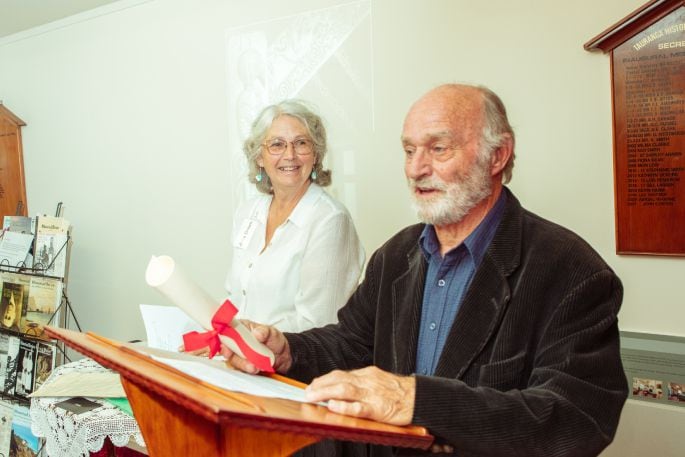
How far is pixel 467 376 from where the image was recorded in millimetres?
1297

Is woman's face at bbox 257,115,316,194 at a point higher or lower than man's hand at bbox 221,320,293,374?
higher

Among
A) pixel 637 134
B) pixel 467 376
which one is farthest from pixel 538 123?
pixel 467 376

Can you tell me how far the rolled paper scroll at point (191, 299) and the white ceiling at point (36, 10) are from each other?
351 cm

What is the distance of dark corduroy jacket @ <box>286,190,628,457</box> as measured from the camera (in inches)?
41.8

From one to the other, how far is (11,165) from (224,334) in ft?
14.8

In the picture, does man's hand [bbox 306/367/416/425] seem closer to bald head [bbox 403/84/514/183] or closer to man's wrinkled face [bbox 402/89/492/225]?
man's wrinkled face [bbox 402/89/492/225]

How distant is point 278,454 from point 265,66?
2653 mm

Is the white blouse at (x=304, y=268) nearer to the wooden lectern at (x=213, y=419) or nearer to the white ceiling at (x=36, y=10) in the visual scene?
the wooden lectern at (x=213, y=419)

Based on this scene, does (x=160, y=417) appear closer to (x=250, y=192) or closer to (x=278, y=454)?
(x=278, y=454)

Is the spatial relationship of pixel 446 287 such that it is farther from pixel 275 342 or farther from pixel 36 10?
pixel 36 10

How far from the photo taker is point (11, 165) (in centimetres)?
493

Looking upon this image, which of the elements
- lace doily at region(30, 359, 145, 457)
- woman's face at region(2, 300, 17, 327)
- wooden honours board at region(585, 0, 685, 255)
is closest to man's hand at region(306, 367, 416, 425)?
lace doily at region(30, 359, 145, 457)

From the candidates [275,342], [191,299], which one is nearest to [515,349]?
[275,342]

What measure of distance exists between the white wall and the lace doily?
1382 millimetres
